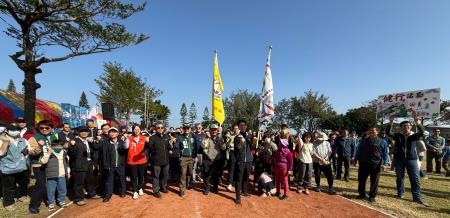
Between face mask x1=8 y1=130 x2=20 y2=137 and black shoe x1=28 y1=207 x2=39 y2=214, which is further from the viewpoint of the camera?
face mask x1=8 y1=130 x2=20 y2=137

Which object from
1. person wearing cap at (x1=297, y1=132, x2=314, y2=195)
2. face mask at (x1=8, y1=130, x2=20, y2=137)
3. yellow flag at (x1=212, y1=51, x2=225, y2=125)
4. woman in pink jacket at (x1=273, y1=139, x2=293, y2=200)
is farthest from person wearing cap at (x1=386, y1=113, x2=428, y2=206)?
face mask at (x1=8, y1=130, x2=20, y2=137)

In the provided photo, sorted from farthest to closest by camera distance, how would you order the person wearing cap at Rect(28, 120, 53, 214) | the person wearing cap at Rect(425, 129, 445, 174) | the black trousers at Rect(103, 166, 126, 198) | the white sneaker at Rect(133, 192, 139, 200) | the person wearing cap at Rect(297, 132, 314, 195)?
the person wearing cap at Rect(425, 129, 445, 174) → the person wearing cap at Rect(297, 132, 314, 195) → the white sneaker at Rect(133, 192, 139, 200) → the black trousers at Rect(103, 166, 126, 198) → the person wearing cap at Rect(28, 120, 53, 214)

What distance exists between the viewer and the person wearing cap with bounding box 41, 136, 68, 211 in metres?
6.06

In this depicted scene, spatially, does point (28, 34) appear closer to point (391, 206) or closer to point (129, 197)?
point (129, 197)

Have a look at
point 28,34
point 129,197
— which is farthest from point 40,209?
point 28,34

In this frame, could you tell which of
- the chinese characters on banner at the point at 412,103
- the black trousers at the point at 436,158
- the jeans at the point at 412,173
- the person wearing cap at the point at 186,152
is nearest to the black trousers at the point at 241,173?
the person wearing cap at the point at 186,152

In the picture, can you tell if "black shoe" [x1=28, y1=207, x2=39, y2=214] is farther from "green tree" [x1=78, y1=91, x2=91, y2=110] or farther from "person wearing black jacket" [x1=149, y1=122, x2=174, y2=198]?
"green tree" [x1=78, y1=91, x2=91, y2=110]

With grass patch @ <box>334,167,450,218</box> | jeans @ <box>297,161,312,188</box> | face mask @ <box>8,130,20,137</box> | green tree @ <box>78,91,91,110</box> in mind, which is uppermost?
green tree @ <box>78,91,91,110</box>

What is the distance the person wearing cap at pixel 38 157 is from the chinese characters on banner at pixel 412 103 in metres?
15.4

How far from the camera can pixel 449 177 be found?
12.2 metres

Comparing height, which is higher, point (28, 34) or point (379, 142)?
point (28, 34)

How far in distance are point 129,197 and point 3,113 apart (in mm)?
14617

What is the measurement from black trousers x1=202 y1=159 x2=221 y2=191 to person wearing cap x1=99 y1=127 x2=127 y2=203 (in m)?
2.24

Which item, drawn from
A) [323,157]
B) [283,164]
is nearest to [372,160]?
[323,157]
